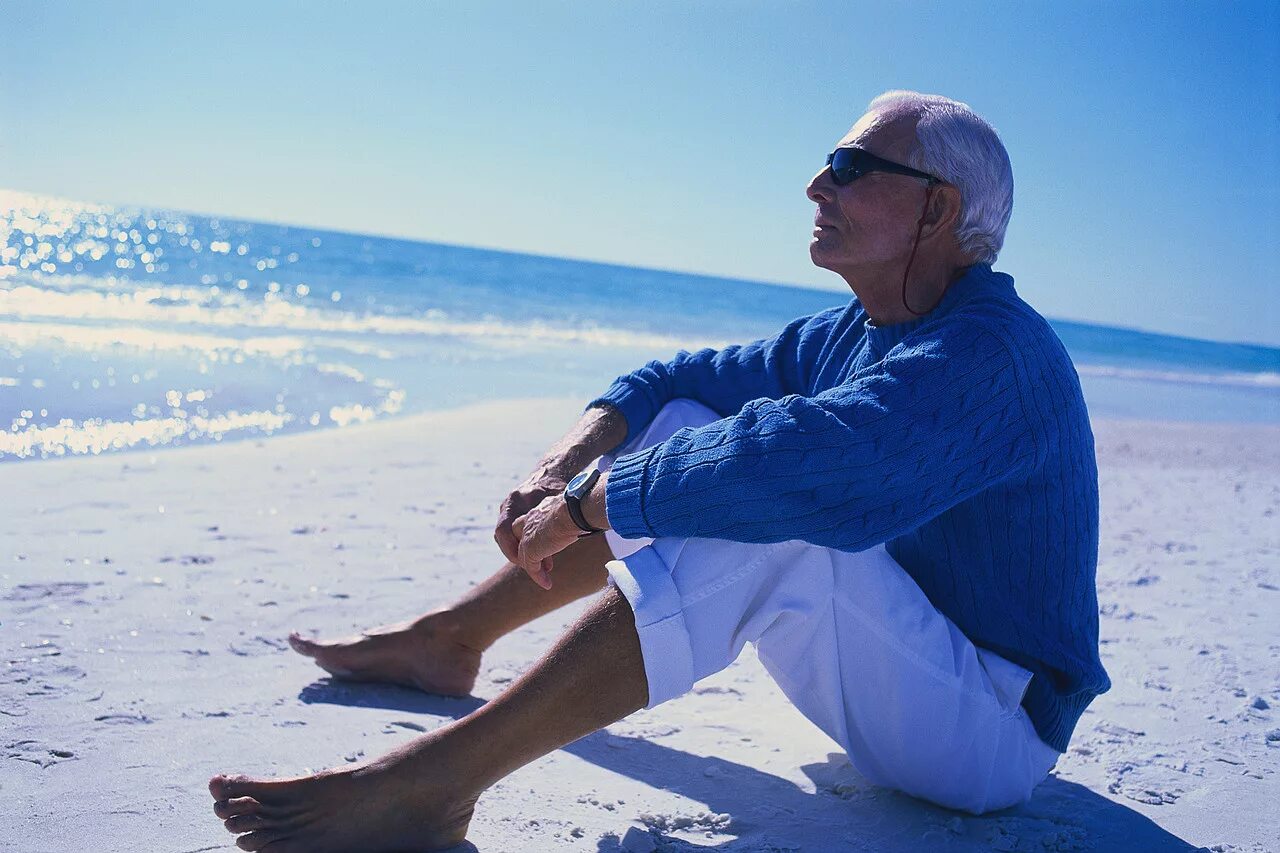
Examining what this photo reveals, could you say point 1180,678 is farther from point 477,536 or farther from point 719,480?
point 477,536

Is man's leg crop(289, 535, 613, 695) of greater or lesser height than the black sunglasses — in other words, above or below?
below

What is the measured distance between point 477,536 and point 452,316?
1441 centimetres

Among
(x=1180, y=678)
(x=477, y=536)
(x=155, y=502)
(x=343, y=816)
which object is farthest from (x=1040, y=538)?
(x=155, y=502)

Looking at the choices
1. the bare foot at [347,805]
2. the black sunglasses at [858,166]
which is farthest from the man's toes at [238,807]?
the black sunglasses at [858,166]

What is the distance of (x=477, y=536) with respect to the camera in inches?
158

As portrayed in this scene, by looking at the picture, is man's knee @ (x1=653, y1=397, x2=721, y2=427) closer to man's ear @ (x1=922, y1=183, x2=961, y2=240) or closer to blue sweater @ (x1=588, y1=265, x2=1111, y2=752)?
blue sweater @ (x1=588, y1=265, x2=1111, y2=752)

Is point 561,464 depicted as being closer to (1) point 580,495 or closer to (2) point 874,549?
(1) point 580,495

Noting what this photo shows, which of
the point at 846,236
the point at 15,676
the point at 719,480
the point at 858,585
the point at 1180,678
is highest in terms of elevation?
the point at 846,236

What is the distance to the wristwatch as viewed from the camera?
5.86 ft

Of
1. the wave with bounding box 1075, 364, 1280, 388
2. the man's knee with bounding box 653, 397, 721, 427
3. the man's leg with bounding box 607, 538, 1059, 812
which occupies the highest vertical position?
the wave with bounding box 1075, 364, 1280, 388

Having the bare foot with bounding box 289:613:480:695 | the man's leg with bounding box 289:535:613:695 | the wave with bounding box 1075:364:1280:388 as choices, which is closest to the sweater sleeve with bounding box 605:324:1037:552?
the man's leg with bounding box 289:535:613:695

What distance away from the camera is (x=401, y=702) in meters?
2.47

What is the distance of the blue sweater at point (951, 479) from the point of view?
1569 mm

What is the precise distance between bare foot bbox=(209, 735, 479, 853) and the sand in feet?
0.47
